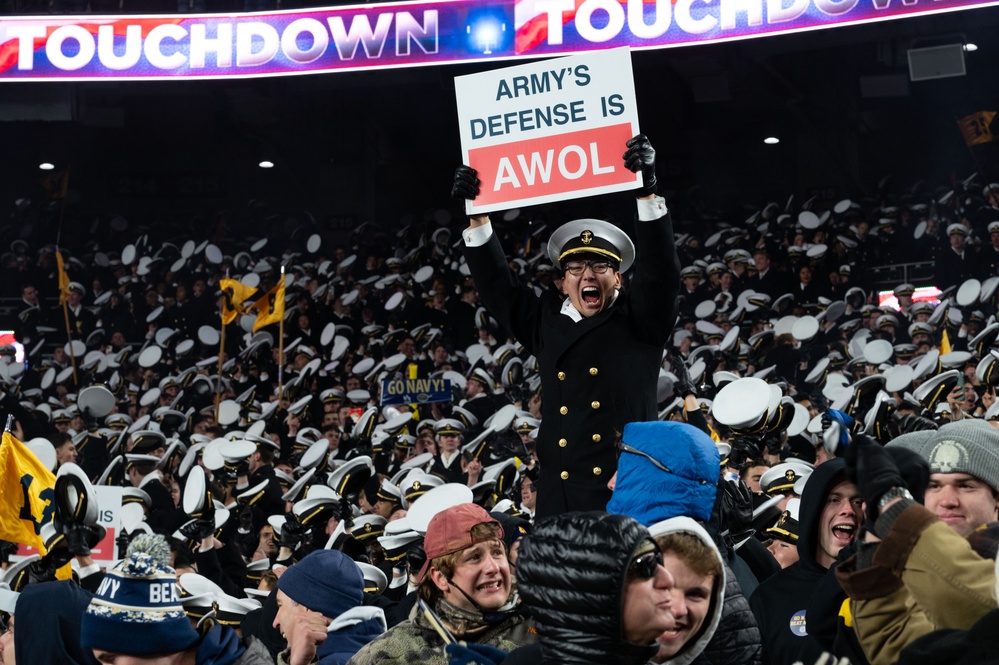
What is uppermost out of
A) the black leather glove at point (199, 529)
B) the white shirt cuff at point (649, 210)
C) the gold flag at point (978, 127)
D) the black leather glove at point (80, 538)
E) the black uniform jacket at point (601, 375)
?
the gold flag at point (978, 127)

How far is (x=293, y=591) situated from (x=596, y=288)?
1.32 metres

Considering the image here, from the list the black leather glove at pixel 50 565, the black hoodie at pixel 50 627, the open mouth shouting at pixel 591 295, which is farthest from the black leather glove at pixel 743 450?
the black hoodie at pixel 50 627

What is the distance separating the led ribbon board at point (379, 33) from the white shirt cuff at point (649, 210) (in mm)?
9996

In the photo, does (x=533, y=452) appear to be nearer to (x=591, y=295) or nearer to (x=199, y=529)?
(x=199, y=529)

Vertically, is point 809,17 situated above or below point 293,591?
above

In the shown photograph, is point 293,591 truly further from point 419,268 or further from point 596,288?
point 419,268

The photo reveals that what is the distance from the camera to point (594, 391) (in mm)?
4059

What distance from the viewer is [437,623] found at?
3301 millimetres

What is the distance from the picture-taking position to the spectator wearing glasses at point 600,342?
156 inches

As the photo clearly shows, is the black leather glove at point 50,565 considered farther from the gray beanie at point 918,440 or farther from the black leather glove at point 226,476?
the black leather glove at point 226,476

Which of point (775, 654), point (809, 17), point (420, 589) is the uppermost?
point (809, 17)

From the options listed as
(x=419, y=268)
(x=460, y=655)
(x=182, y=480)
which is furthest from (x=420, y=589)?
(x=419, y=268)

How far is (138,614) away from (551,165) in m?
2.22

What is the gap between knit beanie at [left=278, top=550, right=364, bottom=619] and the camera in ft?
12.4
